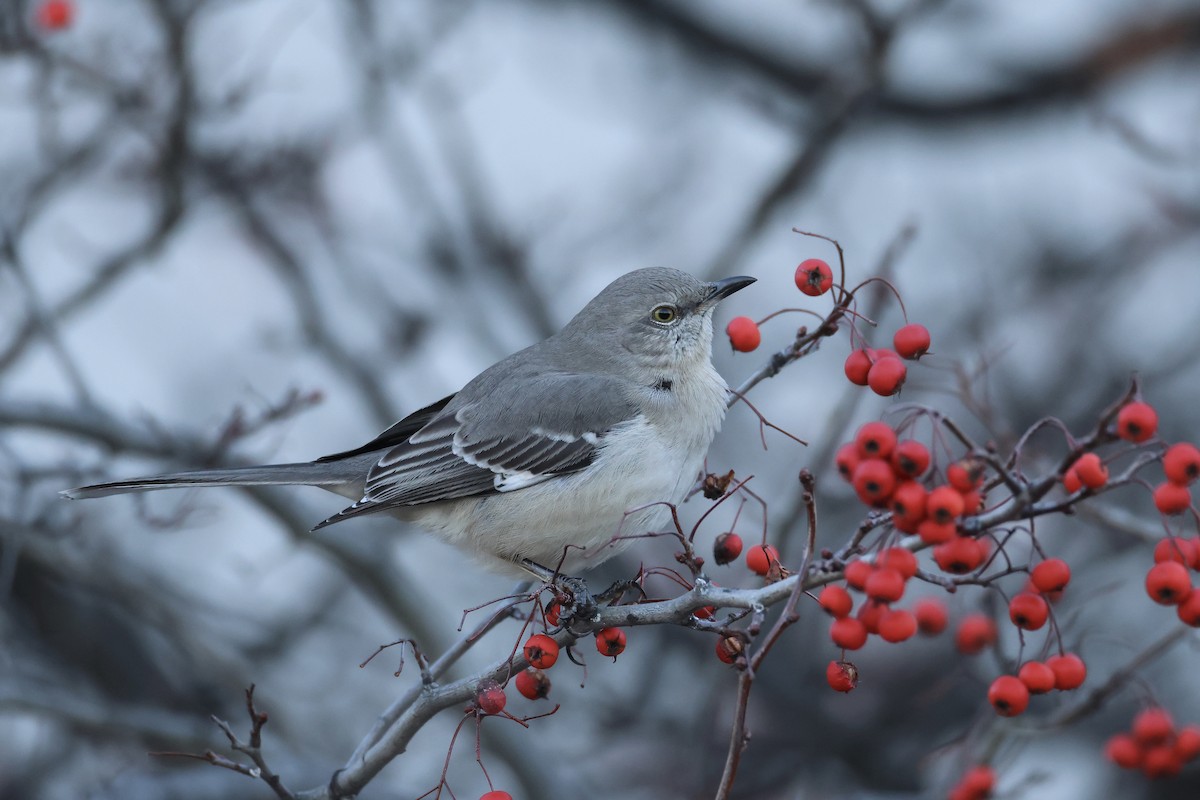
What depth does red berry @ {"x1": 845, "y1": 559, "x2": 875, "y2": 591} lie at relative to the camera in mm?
2492

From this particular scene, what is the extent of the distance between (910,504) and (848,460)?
0.17 metres

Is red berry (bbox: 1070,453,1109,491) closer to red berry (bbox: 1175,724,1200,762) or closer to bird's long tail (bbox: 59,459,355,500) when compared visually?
red berry (bbox: 1175,724,1200,762)

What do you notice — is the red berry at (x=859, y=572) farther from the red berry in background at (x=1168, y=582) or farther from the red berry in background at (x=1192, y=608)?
the red berry in background at (x=1192, y=608)

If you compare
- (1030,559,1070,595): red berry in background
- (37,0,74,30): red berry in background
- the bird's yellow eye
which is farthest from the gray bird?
(37,0,74,30): red berry in background

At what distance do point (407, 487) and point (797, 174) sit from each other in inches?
142

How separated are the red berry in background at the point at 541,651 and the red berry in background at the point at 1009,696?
3.70ft

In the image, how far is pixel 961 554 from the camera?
2387 millimetres

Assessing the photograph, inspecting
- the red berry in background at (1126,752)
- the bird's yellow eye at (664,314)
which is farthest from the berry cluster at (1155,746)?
the bird's yellow eye at (664,314)

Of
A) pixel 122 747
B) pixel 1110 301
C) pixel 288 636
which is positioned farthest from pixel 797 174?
pixel 122 747

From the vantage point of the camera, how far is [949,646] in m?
7.06

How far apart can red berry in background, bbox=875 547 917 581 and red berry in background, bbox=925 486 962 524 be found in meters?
0.18

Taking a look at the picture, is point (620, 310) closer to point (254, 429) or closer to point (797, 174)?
point (254, 429)

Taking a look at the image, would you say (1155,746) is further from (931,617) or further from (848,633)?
(848,633)

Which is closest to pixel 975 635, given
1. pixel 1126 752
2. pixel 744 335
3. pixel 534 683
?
pixel 1126 752
